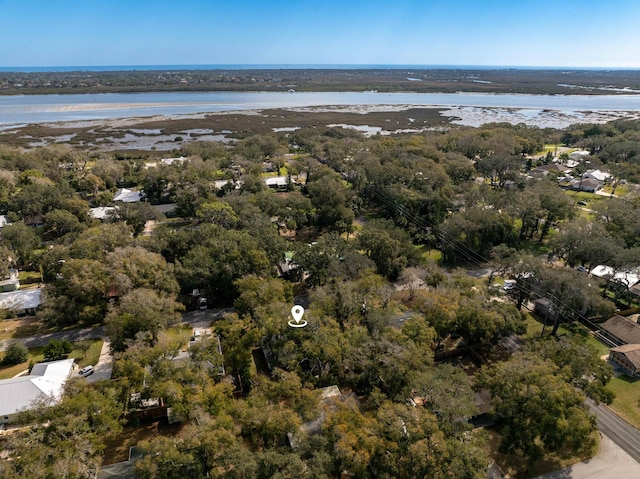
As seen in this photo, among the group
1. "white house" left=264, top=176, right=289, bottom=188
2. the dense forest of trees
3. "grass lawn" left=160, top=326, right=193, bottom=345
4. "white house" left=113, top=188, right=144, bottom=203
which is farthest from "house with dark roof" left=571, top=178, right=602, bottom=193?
"white house" left=113, top=188, right=144, bottom=203

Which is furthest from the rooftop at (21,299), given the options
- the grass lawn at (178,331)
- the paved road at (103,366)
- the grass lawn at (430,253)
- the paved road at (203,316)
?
the grass lawn at (430,253)

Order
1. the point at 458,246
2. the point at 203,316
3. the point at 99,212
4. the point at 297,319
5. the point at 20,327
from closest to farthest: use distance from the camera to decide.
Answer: the point at 297,319, the point at 20,327, the point at 203,316, the point at 458,246, the point at 99,212

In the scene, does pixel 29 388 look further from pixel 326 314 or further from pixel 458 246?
pixel 458 246

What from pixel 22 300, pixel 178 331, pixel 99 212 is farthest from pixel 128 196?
pixel 178 331

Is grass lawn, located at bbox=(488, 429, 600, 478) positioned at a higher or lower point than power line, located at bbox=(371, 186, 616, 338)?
lower

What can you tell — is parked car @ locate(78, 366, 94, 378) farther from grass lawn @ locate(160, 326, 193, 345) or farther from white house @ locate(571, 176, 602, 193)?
white house @ locate(571, 176, 602, 193)
